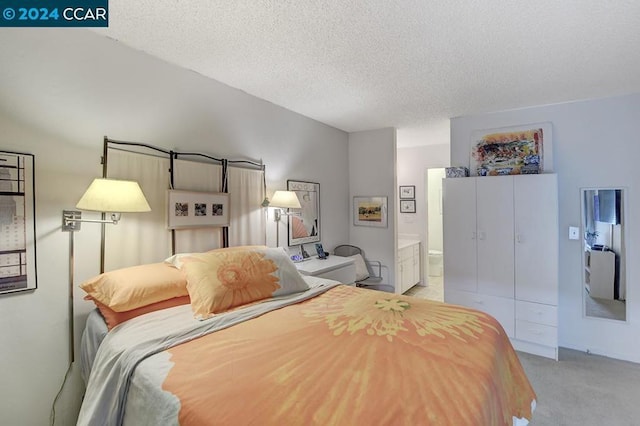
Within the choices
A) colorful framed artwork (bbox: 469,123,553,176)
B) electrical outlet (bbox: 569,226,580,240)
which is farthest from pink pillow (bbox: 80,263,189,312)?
electrical outlet (bbox: 569,226,580,240)

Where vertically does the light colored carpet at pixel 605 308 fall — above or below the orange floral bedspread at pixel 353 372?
below

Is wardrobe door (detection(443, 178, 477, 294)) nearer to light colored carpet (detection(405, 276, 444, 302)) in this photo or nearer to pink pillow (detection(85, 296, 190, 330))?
light colored carpet (detection(405, 276, 444, 302))

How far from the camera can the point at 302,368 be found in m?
1.21

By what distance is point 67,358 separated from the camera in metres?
1.85

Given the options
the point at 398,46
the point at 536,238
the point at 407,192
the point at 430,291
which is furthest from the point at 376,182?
the point at 398,46

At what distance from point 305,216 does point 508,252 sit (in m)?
2.33

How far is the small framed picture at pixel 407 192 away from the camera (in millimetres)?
5547

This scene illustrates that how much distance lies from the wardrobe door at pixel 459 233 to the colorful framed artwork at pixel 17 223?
3.76 meters

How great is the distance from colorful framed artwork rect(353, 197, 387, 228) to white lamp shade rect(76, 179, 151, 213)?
313 cm

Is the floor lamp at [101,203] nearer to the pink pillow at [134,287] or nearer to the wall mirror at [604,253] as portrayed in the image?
the pink pillow at [134,287]

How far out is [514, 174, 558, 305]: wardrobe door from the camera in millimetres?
3043

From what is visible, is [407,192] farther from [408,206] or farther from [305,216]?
[305,216]

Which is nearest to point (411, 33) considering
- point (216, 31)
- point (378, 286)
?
point (216, 31)

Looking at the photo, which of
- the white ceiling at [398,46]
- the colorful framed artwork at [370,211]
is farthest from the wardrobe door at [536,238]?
the colorful framed artwork at [370,211]
